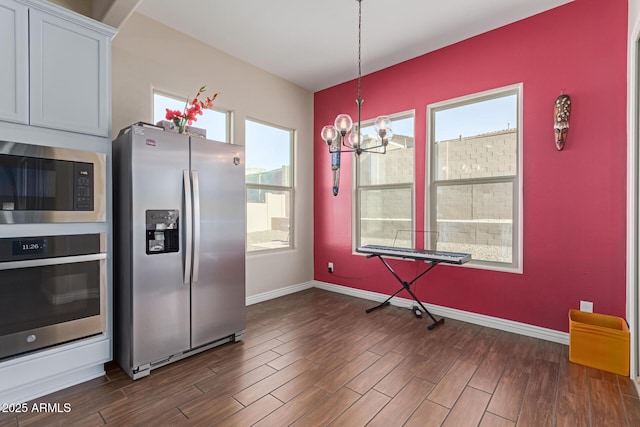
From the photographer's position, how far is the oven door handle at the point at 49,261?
1.82 m

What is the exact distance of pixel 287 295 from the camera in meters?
4.37

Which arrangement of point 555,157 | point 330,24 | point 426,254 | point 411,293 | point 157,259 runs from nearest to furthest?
point 157,259 < point 555,157 < point 330,24 < point 426,254 < point 411,293

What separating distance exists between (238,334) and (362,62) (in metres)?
3.48

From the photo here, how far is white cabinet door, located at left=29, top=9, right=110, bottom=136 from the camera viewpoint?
6.31ft

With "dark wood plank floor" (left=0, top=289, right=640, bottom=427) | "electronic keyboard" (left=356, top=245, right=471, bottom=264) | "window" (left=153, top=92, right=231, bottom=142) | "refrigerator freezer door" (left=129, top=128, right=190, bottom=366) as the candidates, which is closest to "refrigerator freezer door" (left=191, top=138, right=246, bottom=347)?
"refrigerator freezer door" (left=129, top=128, right=190, bottom=366)

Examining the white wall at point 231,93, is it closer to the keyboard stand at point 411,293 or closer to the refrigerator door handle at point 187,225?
the refrigerator door handle at point 187,225

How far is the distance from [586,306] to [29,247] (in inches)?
167

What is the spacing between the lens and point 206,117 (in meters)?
3.56

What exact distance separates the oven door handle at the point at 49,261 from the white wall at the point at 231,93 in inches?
52.9

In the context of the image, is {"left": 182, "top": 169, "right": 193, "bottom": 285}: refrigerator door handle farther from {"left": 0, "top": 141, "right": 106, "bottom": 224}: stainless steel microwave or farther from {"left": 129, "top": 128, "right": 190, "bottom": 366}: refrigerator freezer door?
{"left": 0, "top": 141, "right": 106, "bottom": 224}: stainless steel microwave

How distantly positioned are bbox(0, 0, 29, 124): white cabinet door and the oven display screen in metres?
0.74

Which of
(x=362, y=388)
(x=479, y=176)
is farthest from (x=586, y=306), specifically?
(x=362, y=388)

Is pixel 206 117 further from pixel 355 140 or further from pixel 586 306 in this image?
pixel 586 306

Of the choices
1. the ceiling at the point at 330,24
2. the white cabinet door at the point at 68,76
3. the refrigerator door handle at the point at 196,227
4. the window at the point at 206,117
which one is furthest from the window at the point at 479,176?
the white cabinet door at the point at 68,76
